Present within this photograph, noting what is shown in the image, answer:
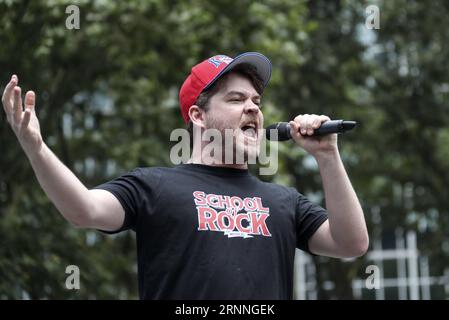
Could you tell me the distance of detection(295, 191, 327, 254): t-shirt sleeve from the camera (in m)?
3.50

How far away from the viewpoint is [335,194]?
3.32 metres

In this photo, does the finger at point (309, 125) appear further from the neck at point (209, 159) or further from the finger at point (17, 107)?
the finger at point (17, 107)

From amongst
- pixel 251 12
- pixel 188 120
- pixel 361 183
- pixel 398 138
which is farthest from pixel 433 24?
pixel 188 120

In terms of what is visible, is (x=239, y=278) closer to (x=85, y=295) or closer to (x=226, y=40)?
(x=85, y=295)

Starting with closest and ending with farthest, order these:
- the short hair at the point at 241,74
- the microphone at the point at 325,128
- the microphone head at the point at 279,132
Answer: the microphone at the point at 325,128
the microphone head at the point at 279,132
the short hair at the point at 241,74

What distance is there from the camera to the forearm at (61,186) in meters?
Result: 2.90

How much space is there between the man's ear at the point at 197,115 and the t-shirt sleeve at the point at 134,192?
13.1 inches

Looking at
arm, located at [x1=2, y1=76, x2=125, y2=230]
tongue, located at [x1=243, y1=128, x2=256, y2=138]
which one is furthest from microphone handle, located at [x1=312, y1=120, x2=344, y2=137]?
arm, located at [x1=2, y1=76, x2=125, y2=230]

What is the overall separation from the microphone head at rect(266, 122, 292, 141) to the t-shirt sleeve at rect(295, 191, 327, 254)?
262mm

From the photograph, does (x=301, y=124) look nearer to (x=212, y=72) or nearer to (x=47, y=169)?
(x=212, y=72)

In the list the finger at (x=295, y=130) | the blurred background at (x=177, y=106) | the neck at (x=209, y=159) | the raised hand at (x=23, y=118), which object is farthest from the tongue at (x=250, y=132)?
the blurred background at (x=177, y=106)
